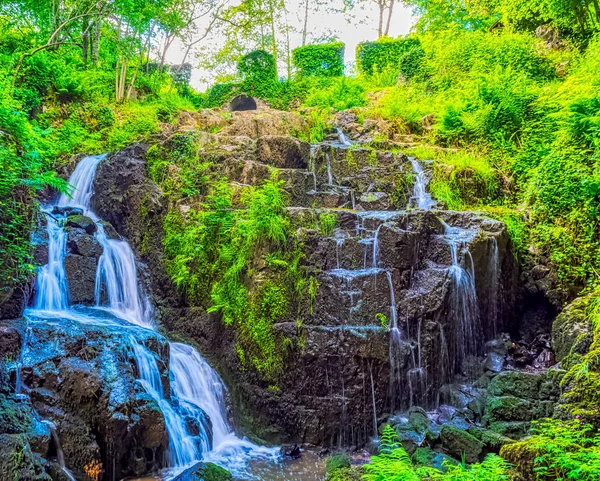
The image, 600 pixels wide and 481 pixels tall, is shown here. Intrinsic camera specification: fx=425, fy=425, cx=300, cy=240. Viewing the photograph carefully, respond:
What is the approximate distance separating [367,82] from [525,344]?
15004 millimetres

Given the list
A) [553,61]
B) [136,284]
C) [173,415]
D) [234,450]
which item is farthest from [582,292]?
[553,61]

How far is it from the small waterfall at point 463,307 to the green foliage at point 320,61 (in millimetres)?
16963

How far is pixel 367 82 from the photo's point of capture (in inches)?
776

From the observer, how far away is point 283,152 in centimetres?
1132

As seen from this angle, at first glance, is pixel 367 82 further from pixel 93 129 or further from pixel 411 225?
Answer: pixel 411 225

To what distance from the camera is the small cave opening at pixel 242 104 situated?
724 inches

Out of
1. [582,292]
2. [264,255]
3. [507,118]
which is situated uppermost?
[507,118]

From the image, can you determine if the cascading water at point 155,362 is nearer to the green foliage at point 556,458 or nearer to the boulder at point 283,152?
the green foliage at point 556,458

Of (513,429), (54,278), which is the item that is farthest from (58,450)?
(513,429)

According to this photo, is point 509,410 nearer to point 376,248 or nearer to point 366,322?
point 366,322

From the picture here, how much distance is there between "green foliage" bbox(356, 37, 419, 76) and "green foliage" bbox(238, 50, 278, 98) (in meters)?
4.90

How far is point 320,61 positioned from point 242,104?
6173mm

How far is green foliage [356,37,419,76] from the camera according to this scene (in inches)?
820

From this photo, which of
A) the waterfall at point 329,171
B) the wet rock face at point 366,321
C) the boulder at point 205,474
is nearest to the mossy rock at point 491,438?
the wet rock face at point 366,321
